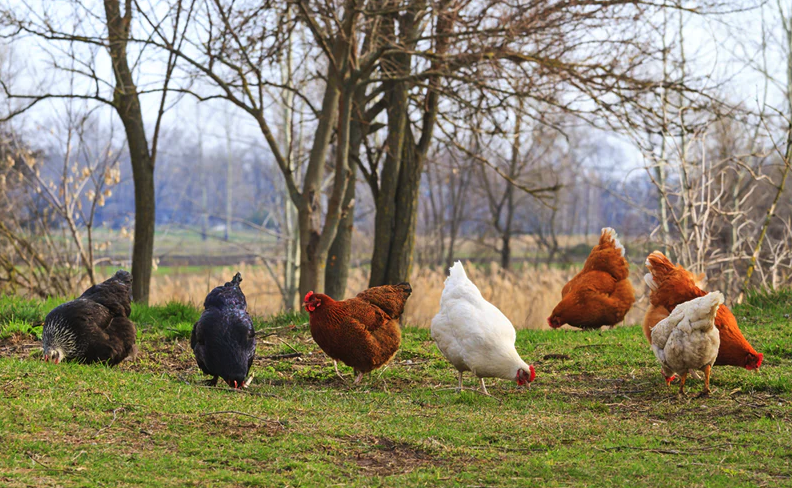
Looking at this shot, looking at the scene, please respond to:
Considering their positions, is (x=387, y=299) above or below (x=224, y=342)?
above

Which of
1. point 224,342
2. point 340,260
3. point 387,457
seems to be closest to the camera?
point 387,457

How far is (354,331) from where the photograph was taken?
5941mm

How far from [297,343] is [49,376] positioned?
9.44ft

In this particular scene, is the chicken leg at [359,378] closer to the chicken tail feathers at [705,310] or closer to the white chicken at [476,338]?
the white chicken at [476,338]

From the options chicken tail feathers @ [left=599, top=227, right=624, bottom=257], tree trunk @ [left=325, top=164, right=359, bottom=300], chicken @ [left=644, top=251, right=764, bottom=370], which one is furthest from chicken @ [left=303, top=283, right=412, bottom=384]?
tree trunk @ [left=325, top=164, right=359, bottom=300]

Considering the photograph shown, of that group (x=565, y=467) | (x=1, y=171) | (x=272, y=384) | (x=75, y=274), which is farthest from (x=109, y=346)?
(x=1, y=171)

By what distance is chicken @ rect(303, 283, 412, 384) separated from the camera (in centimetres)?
596

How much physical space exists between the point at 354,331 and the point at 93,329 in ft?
7.29

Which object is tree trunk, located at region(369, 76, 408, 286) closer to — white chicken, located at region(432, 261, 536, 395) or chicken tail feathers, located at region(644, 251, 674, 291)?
white chicken, located at region(432, 261, 536, 395)

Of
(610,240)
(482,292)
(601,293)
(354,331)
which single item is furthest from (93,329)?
(482,292)

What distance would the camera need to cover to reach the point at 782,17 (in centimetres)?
2011

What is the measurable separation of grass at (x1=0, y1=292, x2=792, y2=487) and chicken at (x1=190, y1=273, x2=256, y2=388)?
0.20 meters

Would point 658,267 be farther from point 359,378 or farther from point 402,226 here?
point 402,226

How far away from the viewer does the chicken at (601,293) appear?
8812 mm
